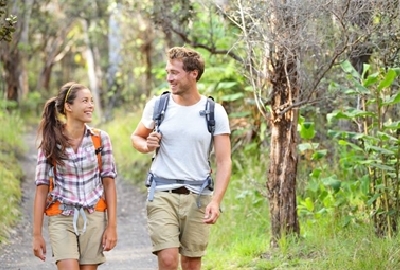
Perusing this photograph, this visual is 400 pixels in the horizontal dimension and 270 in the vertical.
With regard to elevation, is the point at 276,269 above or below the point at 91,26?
below

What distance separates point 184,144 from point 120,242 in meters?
5.09

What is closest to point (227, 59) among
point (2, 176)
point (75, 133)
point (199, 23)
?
point (199, 23)

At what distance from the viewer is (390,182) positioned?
807 centimetres

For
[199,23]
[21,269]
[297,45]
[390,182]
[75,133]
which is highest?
[199,23]

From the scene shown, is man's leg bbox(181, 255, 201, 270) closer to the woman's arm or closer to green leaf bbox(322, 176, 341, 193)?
the woman's arm

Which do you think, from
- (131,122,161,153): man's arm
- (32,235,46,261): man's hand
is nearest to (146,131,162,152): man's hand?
(131,122,161,153): man's arm

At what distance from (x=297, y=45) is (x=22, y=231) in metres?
5.04

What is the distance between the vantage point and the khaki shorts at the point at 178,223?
5484 millimetres

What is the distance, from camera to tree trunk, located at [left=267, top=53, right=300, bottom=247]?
7.63 meters

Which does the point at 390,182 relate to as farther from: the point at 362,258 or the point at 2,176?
the point at 2,176

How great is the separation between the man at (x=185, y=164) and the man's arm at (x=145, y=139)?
1 centimetres

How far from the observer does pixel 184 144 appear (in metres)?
5.57

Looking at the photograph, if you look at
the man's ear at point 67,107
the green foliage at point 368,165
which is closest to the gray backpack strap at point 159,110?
the man's ear at point 67,107

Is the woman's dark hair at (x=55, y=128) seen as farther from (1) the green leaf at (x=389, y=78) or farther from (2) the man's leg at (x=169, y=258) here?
(1) the green leaf at (x=389, y=78)
